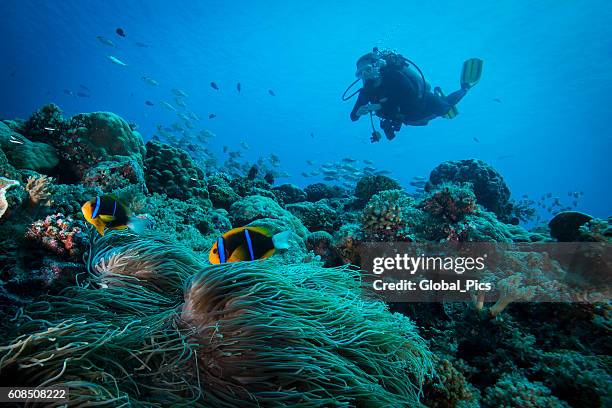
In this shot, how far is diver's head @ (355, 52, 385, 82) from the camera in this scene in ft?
36.2

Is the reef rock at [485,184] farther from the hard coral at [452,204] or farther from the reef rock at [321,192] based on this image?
the hard coral at [452,204]

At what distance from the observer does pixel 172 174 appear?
27.9 ft

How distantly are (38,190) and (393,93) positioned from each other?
10.8m

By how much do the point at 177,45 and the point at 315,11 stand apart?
1288 inches

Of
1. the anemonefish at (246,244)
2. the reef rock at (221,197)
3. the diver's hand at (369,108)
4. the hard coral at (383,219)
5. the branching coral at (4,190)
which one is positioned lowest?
→ the anemonefish at (246,244)

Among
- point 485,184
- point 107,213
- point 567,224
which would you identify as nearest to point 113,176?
point 107,213

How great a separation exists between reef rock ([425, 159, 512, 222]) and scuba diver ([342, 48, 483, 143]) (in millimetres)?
2829

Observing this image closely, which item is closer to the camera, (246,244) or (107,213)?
(246,244)

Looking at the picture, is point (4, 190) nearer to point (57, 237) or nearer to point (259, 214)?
point (57, 237)

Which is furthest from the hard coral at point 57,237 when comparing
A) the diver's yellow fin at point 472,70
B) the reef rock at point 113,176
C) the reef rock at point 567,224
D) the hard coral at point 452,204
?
the diver's yellow fin at point 472,70

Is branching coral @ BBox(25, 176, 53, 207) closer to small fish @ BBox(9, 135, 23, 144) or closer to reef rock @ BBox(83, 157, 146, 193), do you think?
reef rock @ BBox(83, 157, 146, 193)

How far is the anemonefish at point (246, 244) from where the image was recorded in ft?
7.65

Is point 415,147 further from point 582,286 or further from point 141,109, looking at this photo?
point 582,286

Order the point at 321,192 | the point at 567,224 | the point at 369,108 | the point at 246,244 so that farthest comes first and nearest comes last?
the point at 321,192 < the point at 369,108 < the point at 567,224 < the point at 246,244
